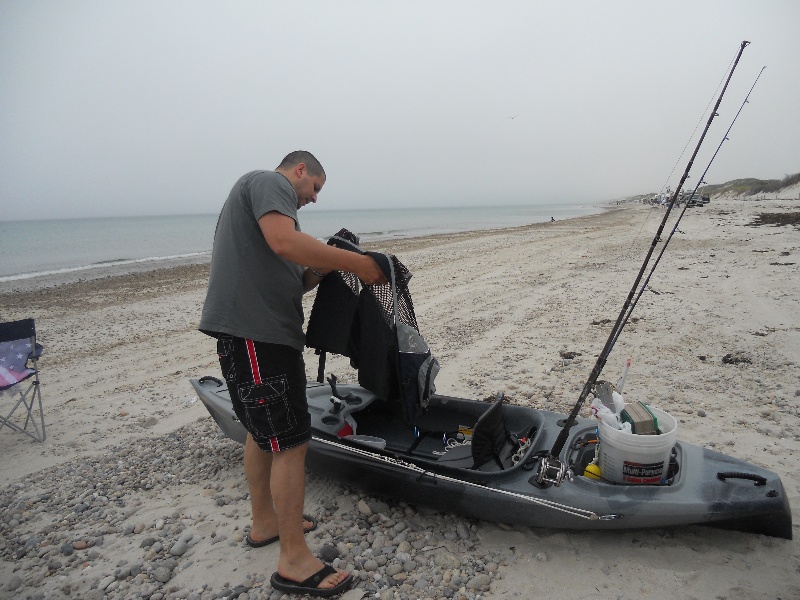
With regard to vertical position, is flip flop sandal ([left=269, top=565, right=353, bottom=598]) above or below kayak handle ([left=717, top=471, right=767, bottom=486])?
below

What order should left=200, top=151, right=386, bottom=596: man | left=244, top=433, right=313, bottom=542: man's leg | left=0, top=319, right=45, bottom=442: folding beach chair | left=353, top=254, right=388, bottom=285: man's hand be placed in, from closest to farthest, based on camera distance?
1. left=200, top=151, right=386, bottom=596: man
2. left=353, top=254, right=388, bottom=285: man's hand
3. left=244, top=433, right=313, bottom=542: man's leg
4. left=0, top=319, right=45, bottom=442: folding beach chair

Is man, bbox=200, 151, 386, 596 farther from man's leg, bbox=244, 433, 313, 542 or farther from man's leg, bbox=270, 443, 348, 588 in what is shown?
man's leg, bbox=244, 433, 313, 542

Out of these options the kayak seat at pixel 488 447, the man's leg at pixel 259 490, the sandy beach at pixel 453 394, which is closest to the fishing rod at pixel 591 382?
the kayak seat at pixel 488 447

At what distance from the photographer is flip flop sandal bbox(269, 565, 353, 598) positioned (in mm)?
2678

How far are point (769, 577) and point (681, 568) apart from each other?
438 mm

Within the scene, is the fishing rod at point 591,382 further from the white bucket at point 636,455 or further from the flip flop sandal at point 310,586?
the flip flop sandal at point 310,586

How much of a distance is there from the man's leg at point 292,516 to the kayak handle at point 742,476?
7.76 ft

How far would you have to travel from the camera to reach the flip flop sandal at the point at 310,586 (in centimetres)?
268

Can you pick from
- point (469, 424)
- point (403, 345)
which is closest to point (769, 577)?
point (469, 424)

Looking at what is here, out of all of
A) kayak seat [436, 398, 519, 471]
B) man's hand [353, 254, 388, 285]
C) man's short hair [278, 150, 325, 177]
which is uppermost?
man's short hair [278, 150, 325, 177]

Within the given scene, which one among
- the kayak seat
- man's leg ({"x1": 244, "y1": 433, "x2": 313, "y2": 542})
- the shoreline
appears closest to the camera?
man's leg ({"x1": 244, "y1": 433, "x2": 313, "y2": 542})

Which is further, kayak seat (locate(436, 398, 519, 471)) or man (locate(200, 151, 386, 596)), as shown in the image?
kayak seat (locate(436, 398, 519, 471))

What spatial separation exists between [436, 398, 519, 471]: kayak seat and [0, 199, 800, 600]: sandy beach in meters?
0.40

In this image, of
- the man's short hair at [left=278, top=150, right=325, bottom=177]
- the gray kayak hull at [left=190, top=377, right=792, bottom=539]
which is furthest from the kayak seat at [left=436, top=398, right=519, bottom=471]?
the man's short hair at [left=278, top=150, right=325, bottom=177]
